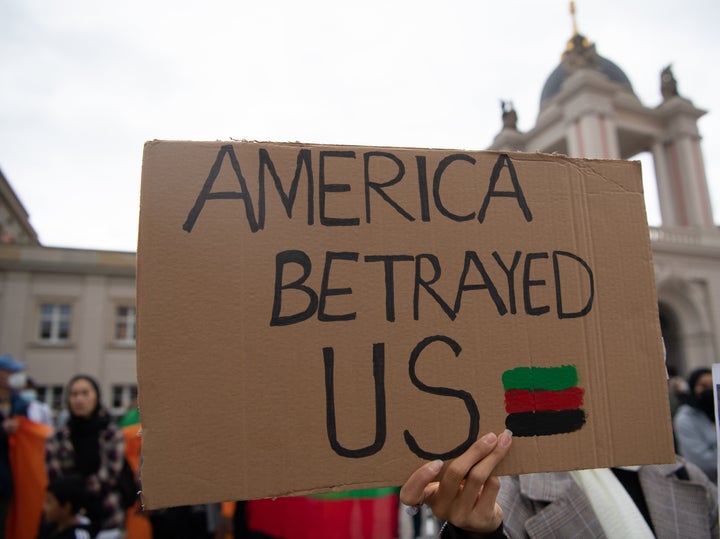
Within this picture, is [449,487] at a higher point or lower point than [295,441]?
lower

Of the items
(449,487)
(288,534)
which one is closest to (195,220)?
(449,487)

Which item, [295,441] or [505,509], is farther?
[505,509]

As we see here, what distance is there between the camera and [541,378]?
1398 mm

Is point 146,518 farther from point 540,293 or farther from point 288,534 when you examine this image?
point 540,293

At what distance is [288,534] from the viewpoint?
3.69m

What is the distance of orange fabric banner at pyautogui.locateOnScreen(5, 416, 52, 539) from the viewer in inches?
159

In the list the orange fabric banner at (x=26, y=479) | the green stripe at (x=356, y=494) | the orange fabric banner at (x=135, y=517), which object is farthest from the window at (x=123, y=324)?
the green stripe at (x=356, y=494)

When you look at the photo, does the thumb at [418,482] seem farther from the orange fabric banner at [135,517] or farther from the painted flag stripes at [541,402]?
the orange fabric banner at [135,517]

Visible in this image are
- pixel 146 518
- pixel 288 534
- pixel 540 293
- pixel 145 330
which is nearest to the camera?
pixel 145 330

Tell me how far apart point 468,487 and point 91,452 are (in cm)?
330

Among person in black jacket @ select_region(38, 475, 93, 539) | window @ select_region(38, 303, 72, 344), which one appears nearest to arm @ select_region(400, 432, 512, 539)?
person in black jacket @ select_region(38, 475, 93, 539)

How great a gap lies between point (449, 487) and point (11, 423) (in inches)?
156

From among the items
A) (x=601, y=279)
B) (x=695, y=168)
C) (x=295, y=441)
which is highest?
(x=695, y=168)

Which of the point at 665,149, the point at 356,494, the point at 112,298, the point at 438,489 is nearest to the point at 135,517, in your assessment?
the point at 356,494
